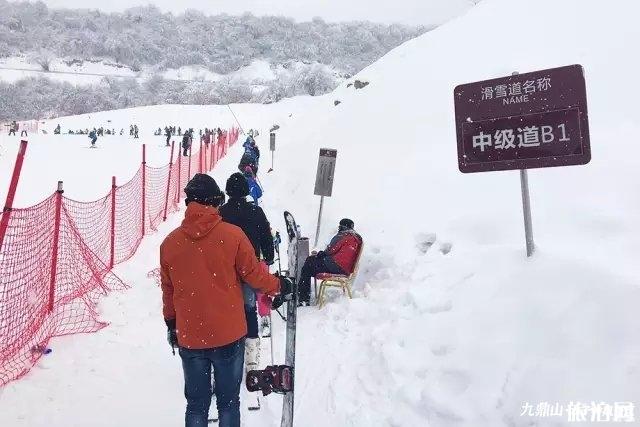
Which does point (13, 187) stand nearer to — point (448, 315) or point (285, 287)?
point (285, 287)

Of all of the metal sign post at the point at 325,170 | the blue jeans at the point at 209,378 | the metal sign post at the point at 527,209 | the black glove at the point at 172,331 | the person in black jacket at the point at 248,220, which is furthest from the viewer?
the metal sign post at the point at 325,170

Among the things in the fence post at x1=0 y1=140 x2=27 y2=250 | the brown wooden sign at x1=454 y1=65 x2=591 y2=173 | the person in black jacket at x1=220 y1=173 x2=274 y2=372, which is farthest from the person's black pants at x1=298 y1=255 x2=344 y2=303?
the fence post at x1=0 y1=140 x2=27 y2=250

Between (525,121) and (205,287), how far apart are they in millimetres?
3233

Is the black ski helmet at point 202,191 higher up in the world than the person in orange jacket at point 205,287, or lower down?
higher up

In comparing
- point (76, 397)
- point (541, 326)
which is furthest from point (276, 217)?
point (541, 326)

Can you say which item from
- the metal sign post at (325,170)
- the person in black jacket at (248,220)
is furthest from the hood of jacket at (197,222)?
the metal sign post at (325,170)

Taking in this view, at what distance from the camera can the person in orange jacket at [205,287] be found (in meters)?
2.72

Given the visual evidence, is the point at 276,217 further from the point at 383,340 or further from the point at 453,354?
the point at 453,354

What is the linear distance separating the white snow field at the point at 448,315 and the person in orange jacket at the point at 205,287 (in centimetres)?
126

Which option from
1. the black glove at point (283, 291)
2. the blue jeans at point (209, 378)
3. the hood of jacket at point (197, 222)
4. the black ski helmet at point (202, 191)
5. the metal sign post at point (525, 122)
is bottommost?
the blue jeans at point (209, 378)

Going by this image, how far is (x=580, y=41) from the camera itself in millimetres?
12586

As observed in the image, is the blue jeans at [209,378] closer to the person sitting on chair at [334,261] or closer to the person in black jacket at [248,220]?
the person in black jacket at [248,220]

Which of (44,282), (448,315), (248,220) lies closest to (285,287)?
(248,220)

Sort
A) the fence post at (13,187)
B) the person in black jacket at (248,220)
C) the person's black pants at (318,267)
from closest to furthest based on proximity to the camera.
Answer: the fence post at (13,187) < the person in black jacket at (248,220) < the person's black pants at (318,267)
